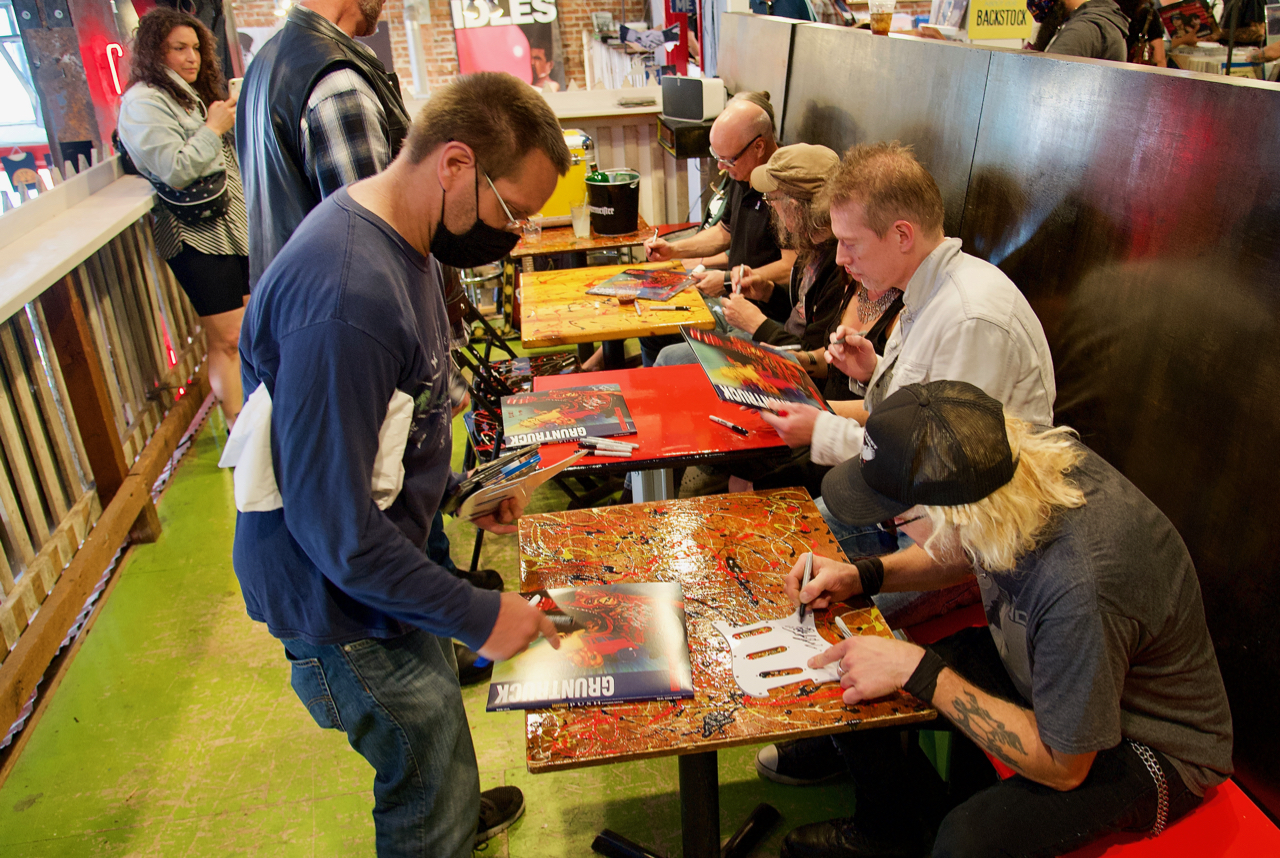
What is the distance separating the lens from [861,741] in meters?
1.94

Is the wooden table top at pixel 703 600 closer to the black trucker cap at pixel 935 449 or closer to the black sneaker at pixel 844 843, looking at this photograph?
the black trucker cap at pixel 935 449

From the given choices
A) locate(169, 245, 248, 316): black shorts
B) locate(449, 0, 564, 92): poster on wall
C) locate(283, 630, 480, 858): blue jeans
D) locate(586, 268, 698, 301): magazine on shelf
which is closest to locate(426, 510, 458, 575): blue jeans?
locate(283, 630, 480, 858): blue jeans

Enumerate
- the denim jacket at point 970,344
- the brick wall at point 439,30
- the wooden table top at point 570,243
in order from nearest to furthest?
the denim jacket at point 970,344 < the wooden table top at point 570,243 < the brick wall at point 439,30

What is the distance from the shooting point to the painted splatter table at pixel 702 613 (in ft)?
4.66

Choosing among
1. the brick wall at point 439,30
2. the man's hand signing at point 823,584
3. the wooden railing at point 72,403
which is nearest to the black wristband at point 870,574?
the man's hand signing at point 823,584

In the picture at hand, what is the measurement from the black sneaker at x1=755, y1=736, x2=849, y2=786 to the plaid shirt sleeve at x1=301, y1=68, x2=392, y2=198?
77.3 inches

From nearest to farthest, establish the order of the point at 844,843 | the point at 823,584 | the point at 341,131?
1. the point at 823,584
2. the point at 844,843
3. the point at 341,131

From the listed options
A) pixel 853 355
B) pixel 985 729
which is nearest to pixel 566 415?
pixel 853 355

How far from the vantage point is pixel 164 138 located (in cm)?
376

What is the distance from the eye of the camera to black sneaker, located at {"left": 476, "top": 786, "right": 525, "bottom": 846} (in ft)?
7.41

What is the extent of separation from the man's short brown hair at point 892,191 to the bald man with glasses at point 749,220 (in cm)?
132

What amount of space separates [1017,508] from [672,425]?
3.95 ft

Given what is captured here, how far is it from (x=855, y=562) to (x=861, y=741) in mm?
451

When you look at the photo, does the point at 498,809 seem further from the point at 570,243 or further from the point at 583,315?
the point at 570,243
